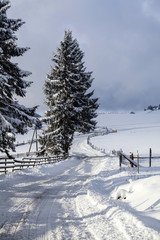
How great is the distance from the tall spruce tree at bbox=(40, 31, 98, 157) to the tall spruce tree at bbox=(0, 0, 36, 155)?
32.2ft

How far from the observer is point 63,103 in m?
23.5

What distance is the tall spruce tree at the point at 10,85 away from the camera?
11305 mm

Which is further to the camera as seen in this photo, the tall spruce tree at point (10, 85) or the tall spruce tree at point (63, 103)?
the tall spruce tree at point (63, 103)

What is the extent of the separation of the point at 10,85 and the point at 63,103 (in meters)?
11.7

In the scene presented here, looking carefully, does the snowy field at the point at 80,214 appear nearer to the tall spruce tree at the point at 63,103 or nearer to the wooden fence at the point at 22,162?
the wooden fence at the point at 22,162

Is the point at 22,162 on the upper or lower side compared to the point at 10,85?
lower

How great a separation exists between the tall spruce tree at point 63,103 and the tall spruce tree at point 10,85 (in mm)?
9809

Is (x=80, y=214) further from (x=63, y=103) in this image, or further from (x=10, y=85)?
(x=63, y=103)

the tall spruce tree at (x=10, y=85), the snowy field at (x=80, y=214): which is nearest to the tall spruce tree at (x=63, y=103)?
the tall spruce tree at (x=10, y=85)

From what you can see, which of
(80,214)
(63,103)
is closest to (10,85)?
(80,214)

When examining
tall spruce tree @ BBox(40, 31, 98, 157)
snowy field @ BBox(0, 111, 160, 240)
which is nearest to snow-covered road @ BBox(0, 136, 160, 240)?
snowy field @ BBox(0, 111, 160, 240)

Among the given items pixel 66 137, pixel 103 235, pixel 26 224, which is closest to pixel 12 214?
pixel 26 224

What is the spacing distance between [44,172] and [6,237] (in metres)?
10.1

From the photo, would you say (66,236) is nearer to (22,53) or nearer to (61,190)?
(61,190)
